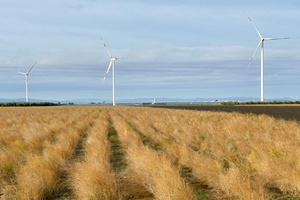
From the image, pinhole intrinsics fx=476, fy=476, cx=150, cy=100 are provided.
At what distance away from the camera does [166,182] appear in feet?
27.2

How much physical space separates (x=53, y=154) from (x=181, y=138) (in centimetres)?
754

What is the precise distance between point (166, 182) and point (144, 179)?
1.70 meters

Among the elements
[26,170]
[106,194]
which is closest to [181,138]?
[26,170]

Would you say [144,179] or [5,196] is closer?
[5,196]

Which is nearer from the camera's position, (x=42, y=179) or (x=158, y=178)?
(x=158, y=178)

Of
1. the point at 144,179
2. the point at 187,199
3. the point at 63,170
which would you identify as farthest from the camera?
the point at 63,170

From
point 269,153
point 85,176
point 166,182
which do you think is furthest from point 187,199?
point 269,153

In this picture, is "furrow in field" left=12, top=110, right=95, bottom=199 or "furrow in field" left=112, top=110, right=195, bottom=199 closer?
"furrow in field" left=112, top=110, right=195, bottom=199

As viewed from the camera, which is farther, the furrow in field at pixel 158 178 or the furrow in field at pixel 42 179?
the furrow in field at pixel 42 179

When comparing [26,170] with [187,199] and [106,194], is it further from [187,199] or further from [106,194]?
[187,199]

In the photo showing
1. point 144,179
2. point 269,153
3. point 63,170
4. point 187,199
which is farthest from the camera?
point 269,153

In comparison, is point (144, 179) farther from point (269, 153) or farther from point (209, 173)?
point (269, 153)

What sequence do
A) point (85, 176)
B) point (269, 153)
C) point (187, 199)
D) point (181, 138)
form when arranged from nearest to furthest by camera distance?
point (187, 199) < point (85, 176) < point (269, 153) < point (181, 138)

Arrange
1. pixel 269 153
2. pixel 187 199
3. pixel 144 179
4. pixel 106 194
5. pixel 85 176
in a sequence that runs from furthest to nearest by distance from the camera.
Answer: pixel 269 153
pixel 144 179
pixel 85 176
pixel 106 194
pixel 187 199
